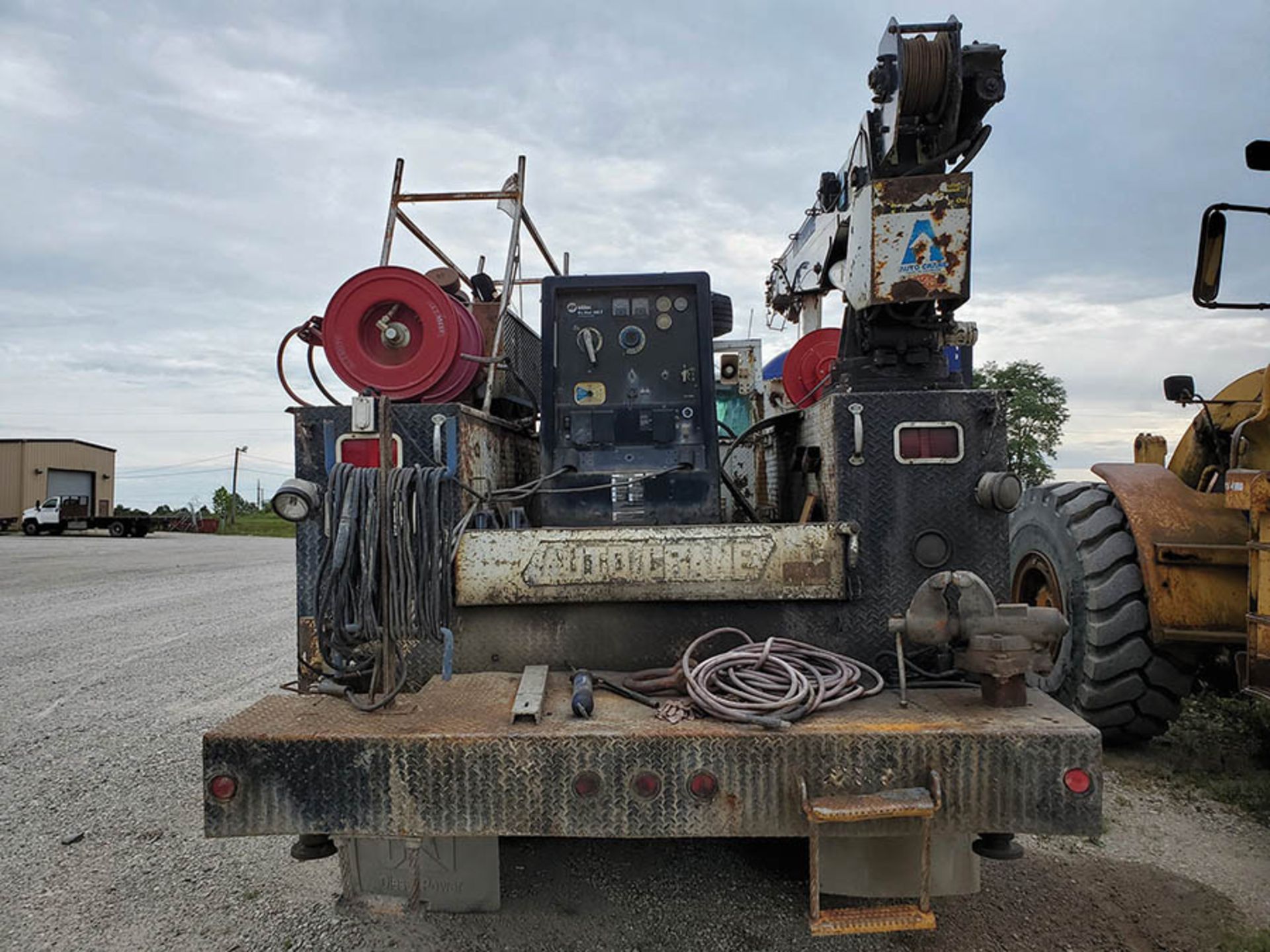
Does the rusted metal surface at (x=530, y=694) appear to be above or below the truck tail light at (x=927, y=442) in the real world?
below

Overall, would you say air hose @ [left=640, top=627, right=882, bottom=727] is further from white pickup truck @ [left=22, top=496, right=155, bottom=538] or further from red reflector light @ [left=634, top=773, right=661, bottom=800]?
white pickup truck @ [left=22, top=496, right=155, bottom=538]

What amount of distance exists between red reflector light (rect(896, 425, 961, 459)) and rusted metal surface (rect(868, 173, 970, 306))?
0.53m

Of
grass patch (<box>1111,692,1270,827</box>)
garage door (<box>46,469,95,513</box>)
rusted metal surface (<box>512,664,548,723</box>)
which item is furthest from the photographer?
garage door (<box>46,469,95,513</box>)

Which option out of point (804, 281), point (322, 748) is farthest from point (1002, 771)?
point (804, 281)

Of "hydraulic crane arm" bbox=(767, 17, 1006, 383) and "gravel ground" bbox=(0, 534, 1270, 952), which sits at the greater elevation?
"hydraulic crane arm" bbox=(767, 17, 1006, 383)

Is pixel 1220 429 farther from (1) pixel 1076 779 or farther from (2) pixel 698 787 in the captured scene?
(2) pixel 698 787

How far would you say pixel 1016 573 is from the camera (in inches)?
211

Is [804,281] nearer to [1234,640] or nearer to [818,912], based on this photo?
[1234,640]

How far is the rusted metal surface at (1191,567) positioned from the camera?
4.09 meters

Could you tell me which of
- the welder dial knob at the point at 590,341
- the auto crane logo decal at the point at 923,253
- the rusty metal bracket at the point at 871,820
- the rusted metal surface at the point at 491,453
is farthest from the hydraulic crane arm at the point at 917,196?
the rusty metal bracket at the point at 871,820

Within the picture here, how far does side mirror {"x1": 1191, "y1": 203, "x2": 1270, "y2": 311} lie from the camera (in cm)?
364

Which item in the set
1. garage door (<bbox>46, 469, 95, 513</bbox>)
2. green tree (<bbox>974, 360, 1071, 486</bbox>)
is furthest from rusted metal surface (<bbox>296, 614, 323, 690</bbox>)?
garage door (<bbox>46, 469, 95, 513</bbox>)

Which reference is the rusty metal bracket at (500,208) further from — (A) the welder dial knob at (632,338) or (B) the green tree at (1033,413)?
(B) the green tree at (1033,413)

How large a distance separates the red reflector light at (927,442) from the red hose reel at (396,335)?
1.75 m
